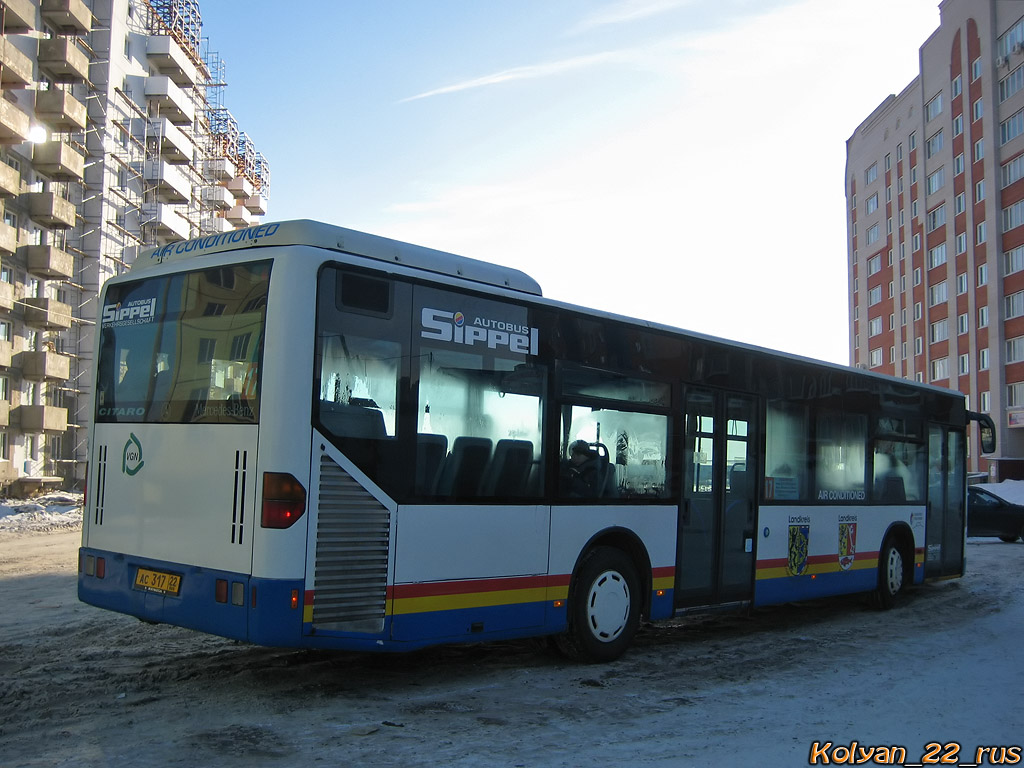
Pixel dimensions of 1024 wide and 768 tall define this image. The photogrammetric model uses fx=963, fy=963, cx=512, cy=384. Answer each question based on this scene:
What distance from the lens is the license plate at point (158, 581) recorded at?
267 inches

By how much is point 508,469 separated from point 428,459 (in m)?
0.84

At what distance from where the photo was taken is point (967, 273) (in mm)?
60875

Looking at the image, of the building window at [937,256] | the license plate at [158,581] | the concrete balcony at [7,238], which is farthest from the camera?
the building window at [937,256]

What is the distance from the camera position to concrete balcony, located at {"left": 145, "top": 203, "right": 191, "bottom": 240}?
178 ft

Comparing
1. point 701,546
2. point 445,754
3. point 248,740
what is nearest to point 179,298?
point 248,740

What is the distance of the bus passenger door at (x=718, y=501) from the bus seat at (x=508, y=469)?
90.3 inches

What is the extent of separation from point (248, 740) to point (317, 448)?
1853 millimetres

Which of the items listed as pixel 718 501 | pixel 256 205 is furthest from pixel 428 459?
pixel 256 205

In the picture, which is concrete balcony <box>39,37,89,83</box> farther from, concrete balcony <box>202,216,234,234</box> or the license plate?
the license plate

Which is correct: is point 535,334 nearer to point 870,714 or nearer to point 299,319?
point 299,319

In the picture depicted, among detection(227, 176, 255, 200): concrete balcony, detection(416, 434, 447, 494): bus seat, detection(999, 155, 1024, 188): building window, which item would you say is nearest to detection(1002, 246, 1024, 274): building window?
detection(999, 155, 1024, 188): building window

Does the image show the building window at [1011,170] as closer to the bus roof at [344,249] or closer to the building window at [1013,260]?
the building window at [1013,260]

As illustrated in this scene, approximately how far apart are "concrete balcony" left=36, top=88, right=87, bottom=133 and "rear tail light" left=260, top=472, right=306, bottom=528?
4272 cm

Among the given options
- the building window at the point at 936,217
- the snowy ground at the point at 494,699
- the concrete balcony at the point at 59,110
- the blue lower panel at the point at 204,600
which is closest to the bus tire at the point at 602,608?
the snowy ground at the point at 494,699
